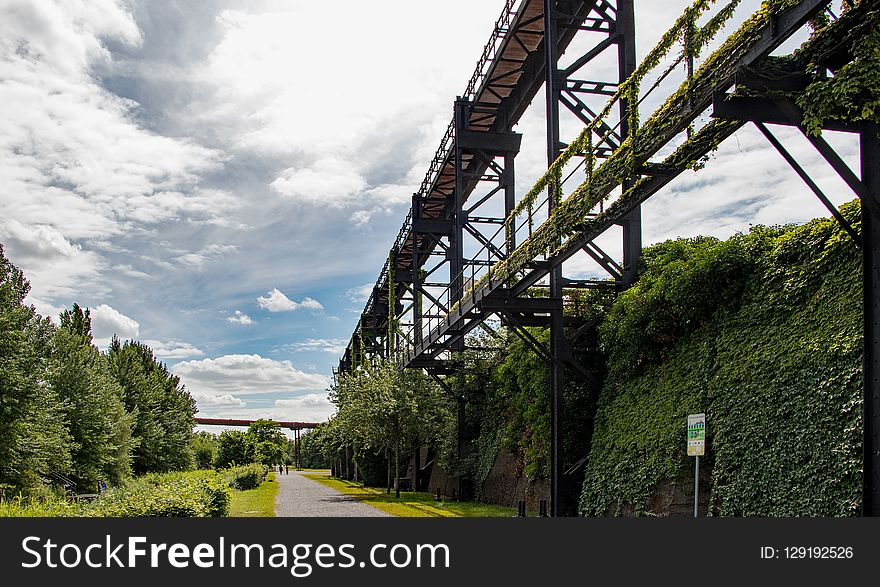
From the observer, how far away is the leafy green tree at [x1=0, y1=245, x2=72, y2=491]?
85.8 ft

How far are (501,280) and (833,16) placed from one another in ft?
34.7

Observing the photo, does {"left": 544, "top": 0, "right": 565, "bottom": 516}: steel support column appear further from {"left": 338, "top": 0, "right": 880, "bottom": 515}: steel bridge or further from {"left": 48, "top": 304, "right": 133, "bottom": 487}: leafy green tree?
{"left": 48, "top": 304, "right": 133, "bottom": 487}: leafy green tree

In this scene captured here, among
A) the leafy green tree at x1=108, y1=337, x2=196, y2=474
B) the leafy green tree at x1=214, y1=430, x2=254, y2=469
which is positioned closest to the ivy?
the leafy green tree at x1=108, y1=337, x2=196, y2=474

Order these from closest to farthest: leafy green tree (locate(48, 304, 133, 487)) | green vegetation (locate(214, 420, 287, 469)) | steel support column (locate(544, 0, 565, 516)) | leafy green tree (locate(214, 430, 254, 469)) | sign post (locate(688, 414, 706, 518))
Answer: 1. sign post (locate(688, 414, 706, 518))
2. steel support column (locate(544, 0, 565, 516))
3. leafy green tree (locate(48, 304, 133, 487))
4. leafy green tree (locate(214, 430, 254, 469))
5. green vegetation (locate(214, 420, 287, 469))

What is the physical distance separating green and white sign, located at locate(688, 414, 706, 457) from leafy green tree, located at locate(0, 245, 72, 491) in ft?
73.7

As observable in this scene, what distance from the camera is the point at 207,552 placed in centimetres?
799

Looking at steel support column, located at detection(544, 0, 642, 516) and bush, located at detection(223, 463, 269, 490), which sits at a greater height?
steel support column, located at detection(544, 0, 642, 516)

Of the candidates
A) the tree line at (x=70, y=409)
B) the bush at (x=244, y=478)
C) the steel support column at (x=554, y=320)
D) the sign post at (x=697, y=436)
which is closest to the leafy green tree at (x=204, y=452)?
the tree line at (x=70, y=409)

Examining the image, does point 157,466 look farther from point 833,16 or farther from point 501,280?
point 833,16

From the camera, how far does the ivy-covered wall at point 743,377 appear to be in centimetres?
1111

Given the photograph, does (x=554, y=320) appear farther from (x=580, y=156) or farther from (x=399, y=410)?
(x=399, y=410)

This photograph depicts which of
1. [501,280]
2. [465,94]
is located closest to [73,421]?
[465,94]

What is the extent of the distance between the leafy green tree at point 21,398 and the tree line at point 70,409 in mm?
35

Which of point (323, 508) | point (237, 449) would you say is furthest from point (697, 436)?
point (237, 449)
